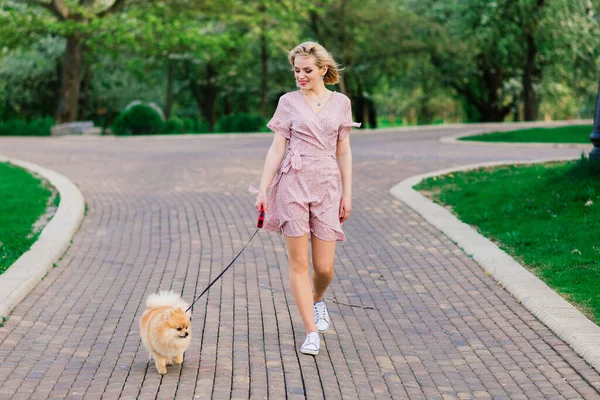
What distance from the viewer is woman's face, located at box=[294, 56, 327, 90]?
5.48 meters

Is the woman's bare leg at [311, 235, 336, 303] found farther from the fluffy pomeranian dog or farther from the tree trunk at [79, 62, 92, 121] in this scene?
the tree trunk at [79, 62, 92, 121]

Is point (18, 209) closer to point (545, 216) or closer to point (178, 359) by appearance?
point (545, 216)

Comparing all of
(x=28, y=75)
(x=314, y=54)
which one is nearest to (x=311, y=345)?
(x=314, y=54)

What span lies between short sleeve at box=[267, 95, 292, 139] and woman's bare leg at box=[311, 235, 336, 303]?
71 centimetres

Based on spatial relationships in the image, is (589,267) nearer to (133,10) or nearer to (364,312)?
(364,312)

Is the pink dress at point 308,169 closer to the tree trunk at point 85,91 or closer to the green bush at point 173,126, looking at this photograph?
the green bush at point 173,126

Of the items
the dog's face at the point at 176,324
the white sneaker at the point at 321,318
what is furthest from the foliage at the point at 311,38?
the dog's face at the point at 176,324

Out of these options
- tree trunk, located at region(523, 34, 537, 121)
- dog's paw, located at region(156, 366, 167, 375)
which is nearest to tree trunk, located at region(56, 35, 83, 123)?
tree trunk, located at region(523, 34, 537, 121)

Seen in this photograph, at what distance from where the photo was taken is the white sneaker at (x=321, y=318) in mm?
6168

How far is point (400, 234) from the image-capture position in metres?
10.3

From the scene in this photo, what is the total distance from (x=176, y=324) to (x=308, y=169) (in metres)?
1.34

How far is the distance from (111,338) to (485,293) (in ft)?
10.6

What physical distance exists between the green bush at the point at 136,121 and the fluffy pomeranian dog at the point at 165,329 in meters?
27.3

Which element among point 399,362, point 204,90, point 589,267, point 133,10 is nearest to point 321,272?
point 399,362
